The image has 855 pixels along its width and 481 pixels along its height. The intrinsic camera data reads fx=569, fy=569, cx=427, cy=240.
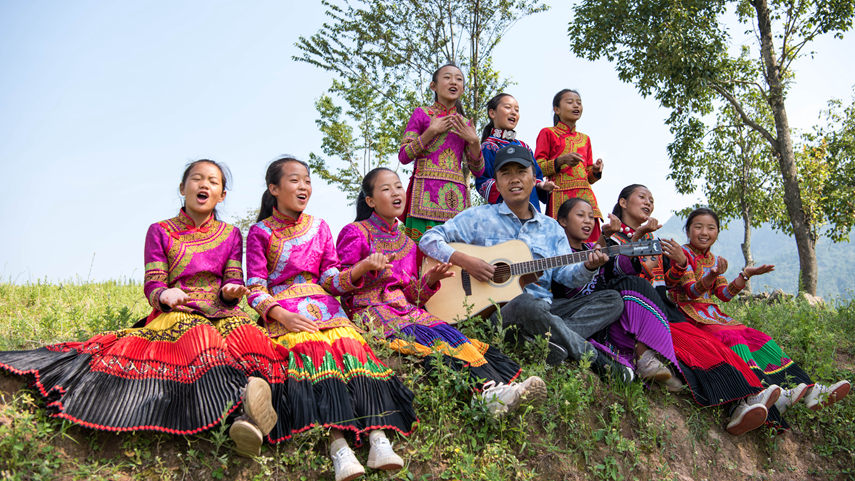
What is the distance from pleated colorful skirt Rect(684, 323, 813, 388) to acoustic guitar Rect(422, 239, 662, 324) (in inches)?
39.1

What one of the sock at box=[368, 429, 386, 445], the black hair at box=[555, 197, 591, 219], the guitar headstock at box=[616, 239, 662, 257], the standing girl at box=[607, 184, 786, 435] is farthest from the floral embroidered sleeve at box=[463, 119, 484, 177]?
the sock at box=[368, 429, 386, 445]

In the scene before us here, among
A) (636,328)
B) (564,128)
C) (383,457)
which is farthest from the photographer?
(564,128)

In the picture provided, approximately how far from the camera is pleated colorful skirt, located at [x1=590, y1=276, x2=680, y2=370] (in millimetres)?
4296

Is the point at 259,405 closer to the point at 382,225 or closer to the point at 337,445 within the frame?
the point at 337,445

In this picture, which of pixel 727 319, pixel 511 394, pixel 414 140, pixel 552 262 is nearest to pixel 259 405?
pixel 511 394

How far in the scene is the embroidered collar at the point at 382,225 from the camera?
4.51 meters

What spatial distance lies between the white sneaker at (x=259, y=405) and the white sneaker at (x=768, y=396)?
3524 millimetres

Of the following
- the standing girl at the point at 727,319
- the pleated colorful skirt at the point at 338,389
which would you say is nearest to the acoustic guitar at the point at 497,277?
the standing girl at the point at 727,319

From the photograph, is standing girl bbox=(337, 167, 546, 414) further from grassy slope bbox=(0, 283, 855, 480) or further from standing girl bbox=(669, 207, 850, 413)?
standing girl bbox=(669, 207, 850, 413)

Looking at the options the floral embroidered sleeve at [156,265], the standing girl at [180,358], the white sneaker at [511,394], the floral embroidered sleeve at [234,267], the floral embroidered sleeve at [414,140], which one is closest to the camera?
the standing girl at [180,358]

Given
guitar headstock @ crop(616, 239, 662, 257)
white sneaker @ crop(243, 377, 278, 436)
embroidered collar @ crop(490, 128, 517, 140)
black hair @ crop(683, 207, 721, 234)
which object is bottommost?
white sneaker @ crop(243, 377, 278, 436)

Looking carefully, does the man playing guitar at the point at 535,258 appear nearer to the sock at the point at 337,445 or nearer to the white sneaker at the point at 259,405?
the sock at the point at 337,445

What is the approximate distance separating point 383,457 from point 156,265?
6.25ft

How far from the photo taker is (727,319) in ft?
16.2
